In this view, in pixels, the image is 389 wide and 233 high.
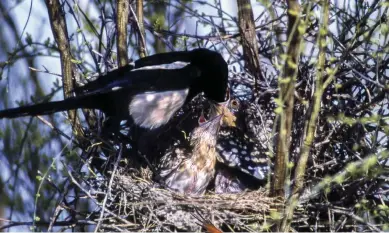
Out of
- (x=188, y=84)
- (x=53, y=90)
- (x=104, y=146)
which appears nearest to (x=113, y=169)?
(x=104, y=146)

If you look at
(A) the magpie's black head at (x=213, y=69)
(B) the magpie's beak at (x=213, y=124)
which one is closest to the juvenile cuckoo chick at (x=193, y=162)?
(B) the magpie's beak at (x=213, y=124)

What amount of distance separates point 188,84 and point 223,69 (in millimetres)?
214

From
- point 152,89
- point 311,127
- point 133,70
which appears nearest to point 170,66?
point 152,89

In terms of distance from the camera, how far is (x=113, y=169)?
4.28m

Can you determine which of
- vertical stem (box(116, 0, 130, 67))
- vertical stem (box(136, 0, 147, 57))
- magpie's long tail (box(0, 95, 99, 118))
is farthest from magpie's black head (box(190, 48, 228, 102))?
magpie's long tail (box(0, 95, 99, 118))

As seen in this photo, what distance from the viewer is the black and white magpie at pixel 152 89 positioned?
174 inches

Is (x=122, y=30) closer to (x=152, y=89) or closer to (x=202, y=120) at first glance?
(x=152, y=89)

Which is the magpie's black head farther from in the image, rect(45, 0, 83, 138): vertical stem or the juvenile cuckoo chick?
rect(45, 0, 83, 138): vertical stem

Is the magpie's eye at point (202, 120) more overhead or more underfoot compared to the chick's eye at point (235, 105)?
more underfoot

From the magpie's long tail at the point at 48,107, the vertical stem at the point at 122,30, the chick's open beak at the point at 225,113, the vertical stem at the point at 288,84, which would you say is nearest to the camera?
the vertical stem at the point at 288,84

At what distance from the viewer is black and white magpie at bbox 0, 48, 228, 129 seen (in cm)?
441

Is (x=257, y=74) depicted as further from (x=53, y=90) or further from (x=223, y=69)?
(x=53, y=90)

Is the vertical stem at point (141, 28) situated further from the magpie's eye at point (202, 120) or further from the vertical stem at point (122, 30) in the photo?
the magpie's eye at point (202, 120)

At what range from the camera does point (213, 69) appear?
4777mm
